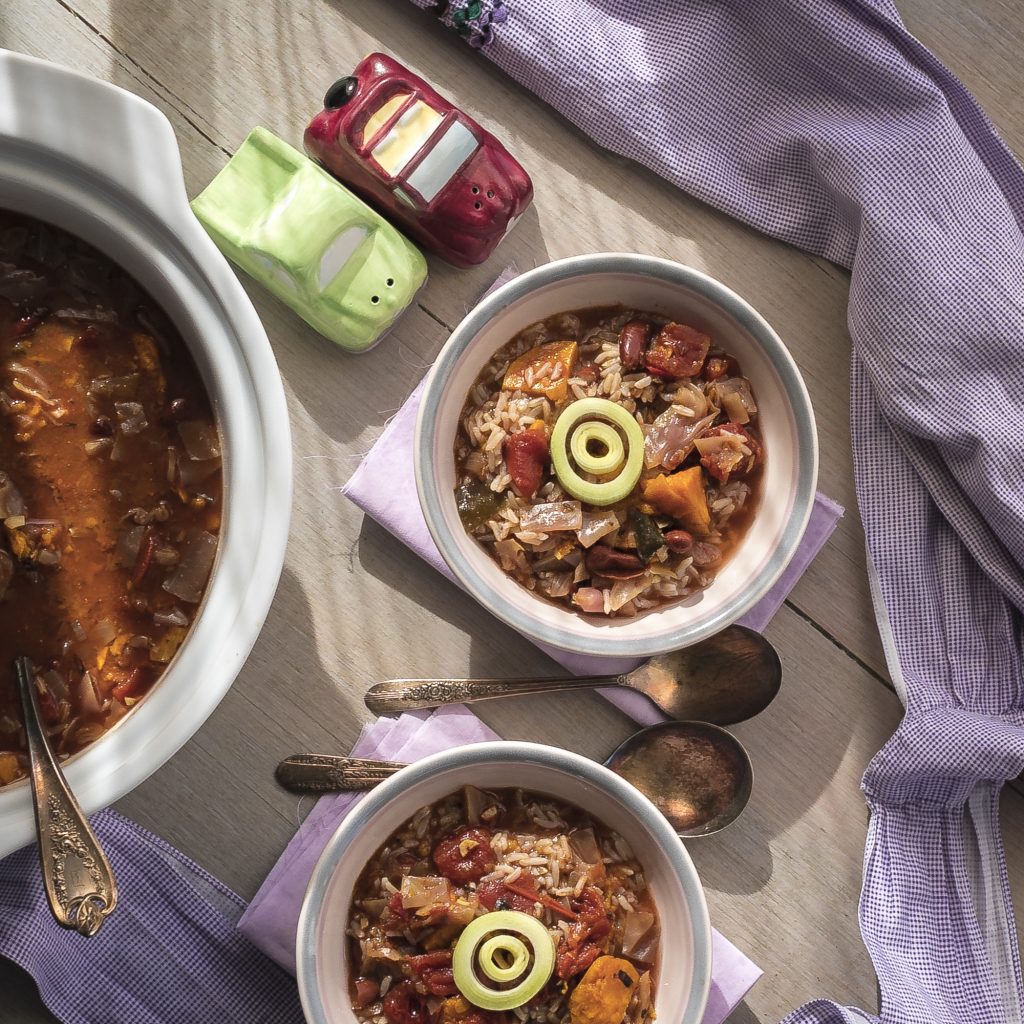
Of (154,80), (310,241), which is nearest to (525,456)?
(310,241)

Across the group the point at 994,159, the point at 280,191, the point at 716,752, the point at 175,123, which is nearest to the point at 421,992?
the point at 716,752

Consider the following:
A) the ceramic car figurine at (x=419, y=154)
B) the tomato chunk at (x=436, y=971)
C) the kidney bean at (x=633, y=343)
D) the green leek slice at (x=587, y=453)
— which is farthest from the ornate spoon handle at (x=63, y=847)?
the kidney bean at (x=633, y=343)

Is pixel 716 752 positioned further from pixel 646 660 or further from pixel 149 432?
pixel 149 432

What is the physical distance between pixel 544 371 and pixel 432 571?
517 millimetres

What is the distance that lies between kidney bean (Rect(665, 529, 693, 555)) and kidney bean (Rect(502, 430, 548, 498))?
0.98 ft

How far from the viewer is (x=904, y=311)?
2275 mm

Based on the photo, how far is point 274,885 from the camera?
7.47 feet

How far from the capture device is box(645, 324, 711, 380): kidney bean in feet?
7.30

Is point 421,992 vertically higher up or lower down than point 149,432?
lower down

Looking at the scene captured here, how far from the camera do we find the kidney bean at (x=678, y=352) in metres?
2.22

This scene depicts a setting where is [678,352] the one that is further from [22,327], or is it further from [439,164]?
[22,327]

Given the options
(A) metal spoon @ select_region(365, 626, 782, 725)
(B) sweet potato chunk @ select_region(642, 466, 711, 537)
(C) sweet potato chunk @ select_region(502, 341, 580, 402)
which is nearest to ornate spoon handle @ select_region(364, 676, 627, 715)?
(A) metal spoon @ select_region(365, 626, 782, 725)

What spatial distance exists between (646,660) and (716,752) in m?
0.26

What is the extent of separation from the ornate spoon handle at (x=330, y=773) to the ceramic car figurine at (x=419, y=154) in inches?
44.8
